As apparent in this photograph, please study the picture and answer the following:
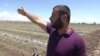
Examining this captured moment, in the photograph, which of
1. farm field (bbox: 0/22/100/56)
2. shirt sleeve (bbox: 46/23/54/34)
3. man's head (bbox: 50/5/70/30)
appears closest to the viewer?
man's head (bbox: 50/5/70/30)

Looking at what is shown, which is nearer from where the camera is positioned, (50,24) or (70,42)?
(70,42)

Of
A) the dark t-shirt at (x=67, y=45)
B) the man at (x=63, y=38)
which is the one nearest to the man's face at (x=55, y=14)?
the man at (x=63, y=38)

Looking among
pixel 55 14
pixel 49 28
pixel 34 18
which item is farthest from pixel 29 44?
pixel 55 14

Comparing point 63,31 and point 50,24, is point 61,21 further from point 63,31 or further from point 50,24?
point 50,24

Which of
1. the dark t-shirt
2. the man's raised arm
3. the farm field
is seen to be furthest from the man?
the farm field

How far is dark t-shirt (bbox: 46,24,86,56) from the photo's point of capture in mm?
4008

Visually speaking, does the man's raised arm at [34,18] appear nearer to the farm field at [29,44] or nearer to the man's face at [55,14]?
the man's face at [55,14]

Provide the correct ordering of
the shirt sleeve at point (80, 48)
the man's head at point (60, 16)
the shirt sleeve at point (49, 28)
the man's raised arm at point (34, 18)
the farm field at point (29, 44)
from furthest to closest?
the farm field at point (29, 44), the man's raised arm at point (34, 18), the shirt sleeve at point (49, 28), the man's head at point (60, 16), the shirt sleeve at point (80, 48)

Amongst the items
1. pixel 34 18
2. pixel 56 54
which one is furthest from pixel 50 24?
pixel 56 54

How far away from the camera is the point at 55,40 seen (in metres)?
4.12

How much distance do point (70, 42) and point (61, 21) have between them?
0.31 m

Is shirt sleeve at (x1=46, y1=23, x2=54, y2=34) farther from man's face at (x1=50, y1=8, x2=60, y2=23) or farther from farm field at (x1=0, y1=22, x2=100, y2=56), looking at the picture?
farm field at (x1=0, y1=22, x2=100, y2=56)

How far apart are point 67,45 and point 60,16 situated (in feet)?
1.33

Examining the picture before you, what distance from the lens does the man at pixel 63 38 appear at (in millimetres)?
4012
